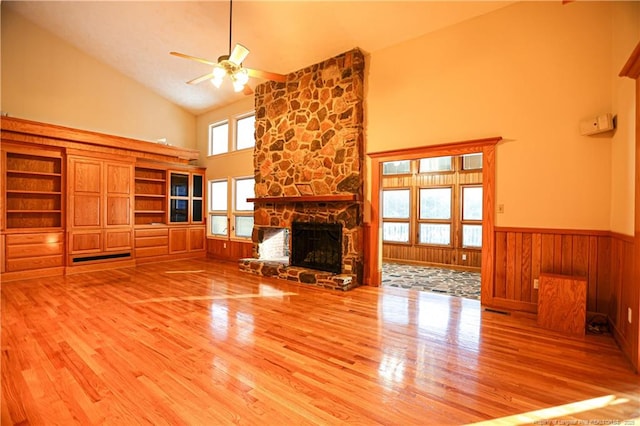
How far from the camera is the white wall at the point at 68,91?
5.45 meters

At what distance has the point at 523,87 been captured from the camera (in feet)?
12.1

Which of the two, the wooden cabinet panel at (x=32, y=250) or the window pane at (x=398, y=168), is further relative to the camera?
the window pane at (x=398, y=168)

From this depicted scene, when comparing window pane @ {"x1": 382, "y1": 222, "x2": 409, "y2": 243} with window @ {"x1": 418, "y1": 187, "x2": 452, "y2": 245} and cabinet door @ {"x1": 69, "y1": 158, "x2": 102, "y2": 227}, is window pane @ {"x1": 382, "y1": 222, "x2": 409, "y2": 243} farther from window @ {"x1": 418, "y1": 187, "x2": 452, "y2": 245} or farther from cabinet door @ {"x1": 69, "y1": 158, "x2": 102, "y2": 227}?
cabinet door @ {"x1": 69, "y1": 158, "x2": 102, "y2": 227}

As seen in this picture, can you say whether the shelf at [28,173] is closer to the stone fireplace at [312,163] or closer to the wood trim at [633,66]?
the stone fireplace at [312,163]

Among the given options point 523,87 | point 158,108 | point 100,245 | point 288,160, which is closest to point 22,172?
point 100,245

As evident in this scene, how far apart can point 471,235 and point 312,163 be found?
13.3ft

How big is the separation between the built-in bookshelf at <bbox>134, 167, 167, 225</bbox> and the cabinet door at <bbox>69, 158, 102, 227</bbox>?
3.19 feet

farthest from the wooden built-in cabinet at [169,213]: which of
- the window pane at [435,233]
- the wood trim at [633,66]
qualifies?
the wood trim at [633,66]

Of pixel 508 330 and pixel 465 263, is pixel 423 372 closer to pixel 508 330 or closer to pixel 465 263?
pixel 508 330

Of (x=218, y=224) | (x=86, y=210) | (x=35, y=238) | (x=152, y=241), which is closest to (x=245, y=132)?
(x=218, y=224)

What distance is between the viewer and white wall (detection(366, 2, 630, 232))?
3.31m

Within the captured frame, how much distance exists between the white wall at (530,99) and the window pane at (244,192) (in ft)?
13.2

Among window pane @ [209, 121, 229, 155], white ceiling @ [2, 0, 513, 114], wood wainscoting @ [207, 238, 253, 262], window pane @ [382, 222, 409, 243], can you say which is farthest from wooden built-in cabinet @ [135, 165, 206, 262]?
window pane @ [382, 222, 409, 243]

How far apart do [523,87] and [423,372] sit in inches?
140
